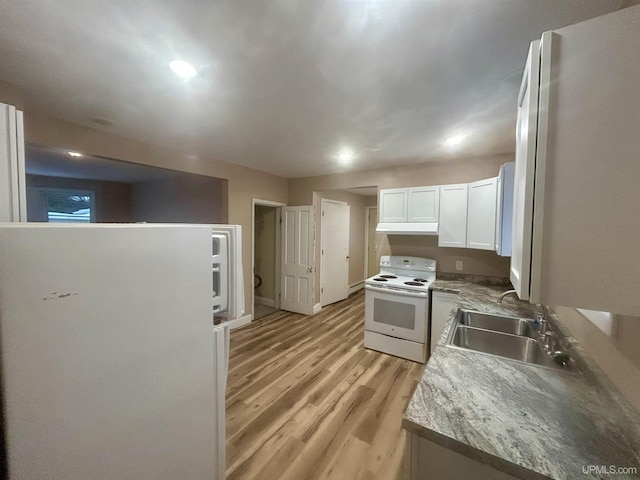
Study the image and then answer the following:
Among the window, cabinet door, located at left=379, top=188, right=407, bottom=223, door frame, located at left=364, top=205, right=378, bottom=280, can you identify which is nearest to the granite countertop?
cabinet door, located at left=379, top=188, right=407, bottom=223

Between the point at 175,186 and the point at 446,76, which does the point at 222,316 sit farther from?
the point at 175,186

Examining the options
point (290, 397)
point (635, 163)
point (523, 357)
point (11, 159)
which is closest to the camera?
point (635, 163)

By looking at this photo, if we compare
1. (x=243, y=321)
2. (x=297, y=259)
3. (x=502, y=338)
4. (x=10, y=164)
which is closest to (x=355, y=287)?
(x=297, y=259)

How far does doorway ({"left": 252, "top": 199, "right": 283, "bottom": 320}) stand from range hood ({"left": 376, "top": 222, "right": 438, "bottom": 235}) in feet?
6.77

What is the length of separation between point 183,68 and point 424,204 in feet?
9.43

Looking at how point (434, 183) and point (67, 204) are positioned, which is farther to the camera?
point (67, 204)

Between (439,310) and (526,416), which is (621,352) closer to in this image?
(526,416)

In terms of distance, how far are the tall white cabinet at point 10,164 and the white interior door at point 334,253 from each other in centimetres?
380

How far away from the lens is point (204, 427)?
1.20 m

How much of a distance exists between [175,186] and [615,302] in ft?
19.7

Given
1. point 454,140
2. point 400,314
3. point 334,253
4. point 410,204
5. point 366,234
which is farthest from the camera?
point 366,234

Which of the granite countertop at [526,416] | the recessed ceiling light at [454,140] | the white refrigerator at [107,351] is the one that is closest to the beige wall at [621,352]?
the granite countertop at [526,416]

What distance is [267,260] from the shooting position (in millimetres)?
4965

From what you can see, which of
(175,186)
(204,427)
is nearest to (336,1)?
(204,427)
